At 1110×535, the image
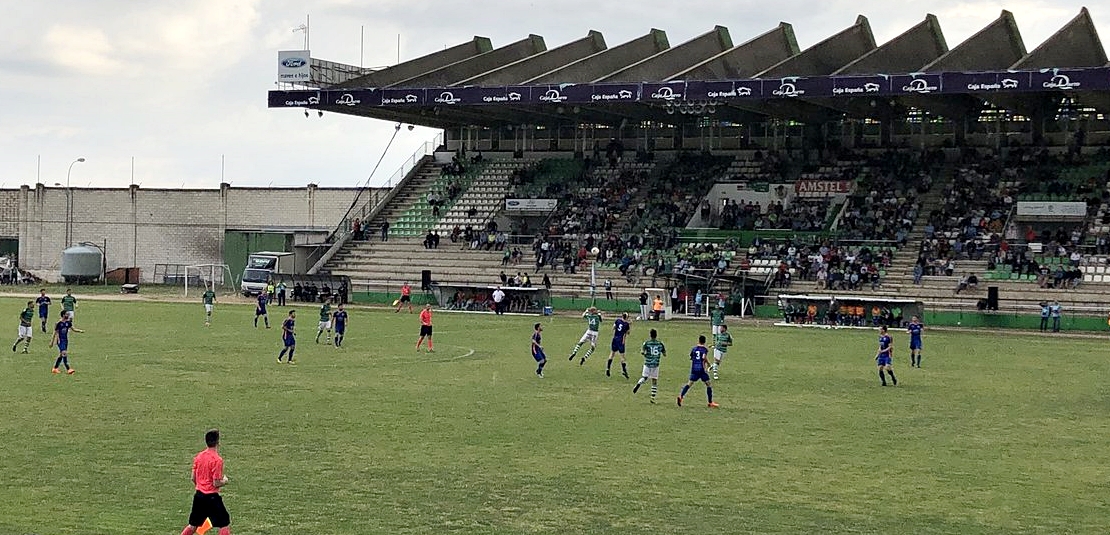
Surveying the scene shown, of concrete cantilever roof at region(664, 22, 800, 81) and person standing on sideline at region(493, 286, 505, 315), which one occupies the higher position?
concrete cantilever roof at region(664, 22, 800, 81)

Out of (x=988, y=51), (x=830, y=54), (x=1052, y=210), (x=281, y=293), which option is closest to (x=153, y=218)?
(x=281, y=293)

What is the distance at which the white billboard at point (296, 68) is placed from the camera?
76312mm

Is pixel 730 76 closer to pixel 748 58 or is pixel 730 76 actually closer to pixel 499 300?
pixel 748 58

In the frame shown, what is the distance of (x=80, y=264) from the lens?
8769 centimetres

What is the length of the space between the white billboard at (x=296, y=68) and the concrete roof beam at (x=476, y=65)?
4844 millimetres

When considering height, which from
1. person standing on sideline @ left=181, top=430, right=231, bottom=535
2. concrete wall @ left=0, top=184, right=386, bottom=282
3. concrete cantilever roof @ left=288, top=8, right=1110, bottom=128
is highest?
concrete cantilever roof @ left=288, top=8, right=1110, bottom=128

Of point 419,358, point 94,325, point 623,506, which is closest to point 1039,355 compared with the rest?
point 419,358

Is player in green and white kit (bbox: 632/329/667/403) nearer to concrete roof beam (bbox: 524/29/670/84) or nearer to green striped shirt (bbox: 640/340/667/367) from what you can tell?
green striped shirt (bbox: 640/340/667/367)

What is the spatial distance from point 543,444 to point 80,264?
70.2 m

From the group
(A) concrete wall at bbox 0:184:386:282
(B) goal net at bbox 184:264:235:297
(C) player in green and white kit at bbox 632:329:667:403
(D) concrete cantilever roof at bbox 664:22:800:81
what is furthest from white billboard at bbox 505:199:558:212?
(C) player in green and white kit at bbox 632:329:667:403

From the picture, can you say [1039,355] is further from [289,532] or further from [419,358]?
[289,532]

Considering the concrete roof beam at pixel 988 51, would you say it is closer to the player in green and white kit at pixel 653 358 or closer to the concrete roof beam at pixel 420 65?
the concrete roof beam at pixel 420 65

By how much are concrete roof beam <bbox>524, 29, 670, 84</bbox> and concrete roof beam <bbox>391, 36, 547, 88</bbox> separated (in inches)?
178

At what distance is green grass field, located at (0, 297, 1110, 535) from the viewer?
18.3m
